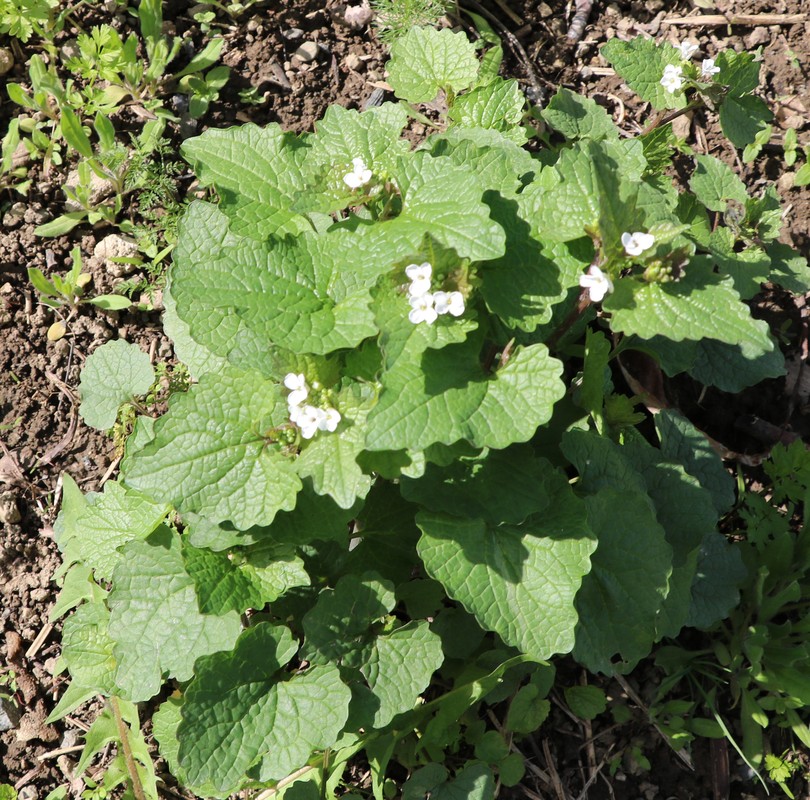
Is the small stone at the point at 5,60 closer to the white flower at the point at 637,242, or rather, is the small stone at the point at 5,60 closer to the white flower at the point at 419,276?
the white flower at the point at 419,276

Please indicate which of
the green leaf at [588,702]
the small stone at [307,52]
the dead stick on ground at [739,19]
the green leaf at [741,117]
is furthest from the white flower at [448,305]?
the dead stick on ground at [739,19]

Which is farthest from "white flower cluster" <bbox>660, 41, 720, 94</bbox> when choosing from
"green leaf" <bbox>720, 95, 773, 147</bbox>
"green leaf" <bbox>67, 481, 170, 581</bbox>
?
"green leaf" <bbox>67, 481, 170, 581</bbox>

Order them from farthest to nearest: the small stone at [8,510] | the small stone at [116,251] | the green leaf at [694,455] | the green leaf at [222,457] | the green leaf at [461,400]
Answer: the small stone at [116,251] → the small stone at [8,510] → the green leaf at [694,455] → the green leaf at [222,457] → the green leaf at [461,400]

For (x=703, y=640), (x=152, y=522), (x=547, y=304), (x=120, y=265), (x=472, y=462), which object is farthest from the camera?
(x=120, y=265)

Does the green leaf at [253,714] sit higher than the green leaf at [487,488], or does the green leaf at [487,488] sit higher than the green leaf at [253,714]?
the green leaf at [487,488]

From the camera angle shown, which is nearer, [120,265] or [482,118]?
[482,118]

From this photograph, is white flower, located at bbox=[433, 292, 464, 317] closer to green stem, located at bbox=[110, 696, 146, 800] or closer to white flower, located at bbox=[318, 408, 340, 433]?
white flower, located at bbox=[318, 408, 340, 433]

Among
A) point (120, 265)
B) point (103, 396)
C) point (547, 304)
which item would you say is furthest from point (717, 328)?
point (120, 265)

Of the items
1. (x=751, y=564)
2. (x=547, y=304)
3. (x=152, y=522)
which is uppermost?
(x=547, y=304)

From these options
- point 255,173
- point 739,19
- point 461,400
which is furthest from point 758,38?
point 461,400

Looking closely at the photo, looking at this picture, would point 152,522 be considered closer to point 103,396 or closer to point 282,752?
point 103,396
